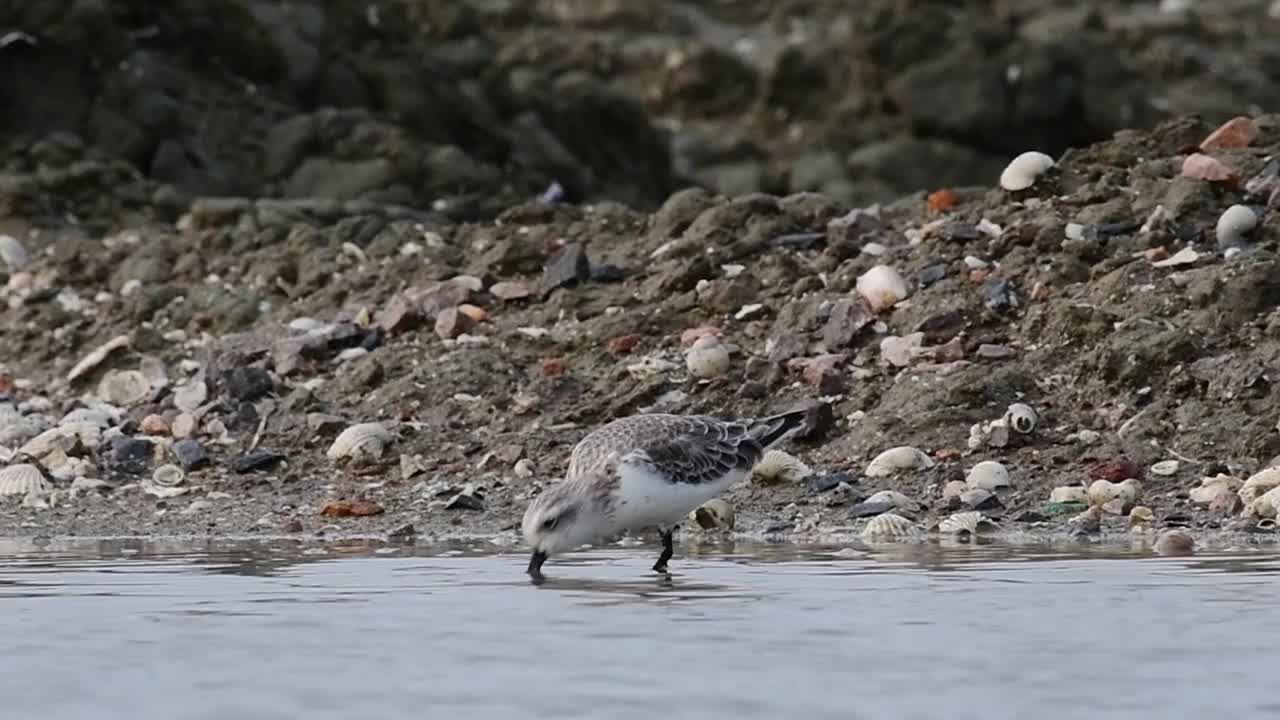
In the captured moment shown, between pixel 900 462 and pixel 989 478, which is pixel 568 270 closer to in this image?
pixel 900 462

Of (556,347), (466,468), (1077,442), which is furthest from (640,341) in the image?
(1077,442)

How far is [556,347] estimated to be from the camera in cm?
1441

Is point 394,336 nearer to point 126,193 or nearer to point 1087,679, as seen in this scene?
point 126,193

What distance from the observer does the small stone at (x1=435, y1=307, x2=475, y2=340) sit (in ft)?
48.3

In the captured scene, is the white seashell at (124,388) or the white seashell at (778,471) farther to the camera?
the white seashell at (124,388)

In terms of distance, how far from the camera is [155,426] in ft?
46.9

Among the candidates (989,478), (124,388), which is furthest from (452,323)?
(989,478)

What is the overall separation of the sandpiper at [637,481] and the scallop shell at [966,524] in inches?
42.5

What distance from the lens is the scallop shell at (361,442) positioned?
44.2 feet

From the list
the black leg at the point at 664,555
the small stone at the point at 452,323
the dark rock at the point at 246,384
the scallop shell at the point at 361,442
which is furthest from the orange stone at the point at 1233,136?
the dark rock at the point at 246,384

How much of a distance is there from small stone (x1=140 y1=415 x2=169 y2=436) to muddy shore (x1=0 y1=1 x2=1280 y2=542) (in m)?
0.02

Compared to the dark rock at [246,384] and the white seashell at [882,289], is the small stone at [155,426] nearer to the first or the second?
the dark rock at [246,384]

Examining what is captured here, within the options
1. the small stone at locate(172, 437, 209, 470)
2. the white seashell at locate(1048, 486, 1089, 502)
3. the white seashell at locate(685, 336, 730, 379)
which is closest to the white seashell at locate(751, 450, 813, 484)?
the white seashell at locate(685, 336, 730, 379)

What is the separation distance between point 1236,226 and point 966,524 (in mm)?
2911
